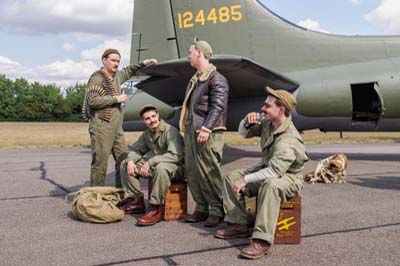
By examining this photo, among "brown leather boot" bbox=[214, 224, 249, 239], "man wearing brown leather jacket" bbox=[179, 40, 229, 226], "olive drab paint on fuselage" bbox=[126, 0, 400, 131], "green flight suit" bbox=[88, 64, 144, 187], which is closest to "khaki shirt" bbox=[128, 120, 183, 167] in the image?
"man wearing brown leather jacket" bbox=[179, 40, 229, 226]

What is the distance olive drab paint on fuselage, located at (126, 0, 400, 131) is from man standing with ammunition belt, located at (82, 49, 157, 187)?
2.77 metres

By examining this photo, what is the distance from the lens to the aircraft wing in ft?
21.9

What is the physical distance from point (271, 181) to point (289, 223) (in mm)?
481

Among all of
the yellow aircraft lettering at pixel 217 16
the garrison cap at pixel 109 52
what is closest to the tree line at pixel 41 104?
the yellow aircraft lettering at pixel 217 16

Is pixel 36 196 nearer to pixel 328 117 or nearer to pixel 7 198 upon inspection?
pixel 7 198

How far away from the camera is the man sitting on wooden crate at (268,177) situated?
133 inches

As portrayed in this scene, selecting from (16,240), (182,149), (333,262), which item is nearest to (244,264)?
(333,262)

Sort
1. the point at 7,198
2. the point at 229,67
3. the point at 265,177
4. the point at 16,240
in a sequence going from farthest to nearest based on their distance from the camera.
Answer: the point at 229,67 < the point at 7,198 < the point at 16,240 < the point at 265,177

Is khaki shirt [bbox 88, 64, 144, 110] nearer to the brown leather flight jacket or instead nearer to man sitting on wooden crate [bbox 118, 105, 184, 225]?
man sitting on wooden crate [bbox 118, 105, 184, 225]

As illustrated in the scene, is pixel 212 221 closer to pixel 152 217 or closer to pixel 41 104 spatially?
pixel 152 217

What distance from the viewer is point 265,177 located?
11.6 feet

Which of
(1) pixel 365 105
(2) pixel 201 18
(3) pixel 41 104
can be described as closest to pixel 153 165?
(2) pixel 201 18

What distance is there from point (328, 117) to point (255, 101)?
1.61 m

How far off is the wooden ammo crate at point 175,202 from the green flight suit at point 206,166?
0.18 m
